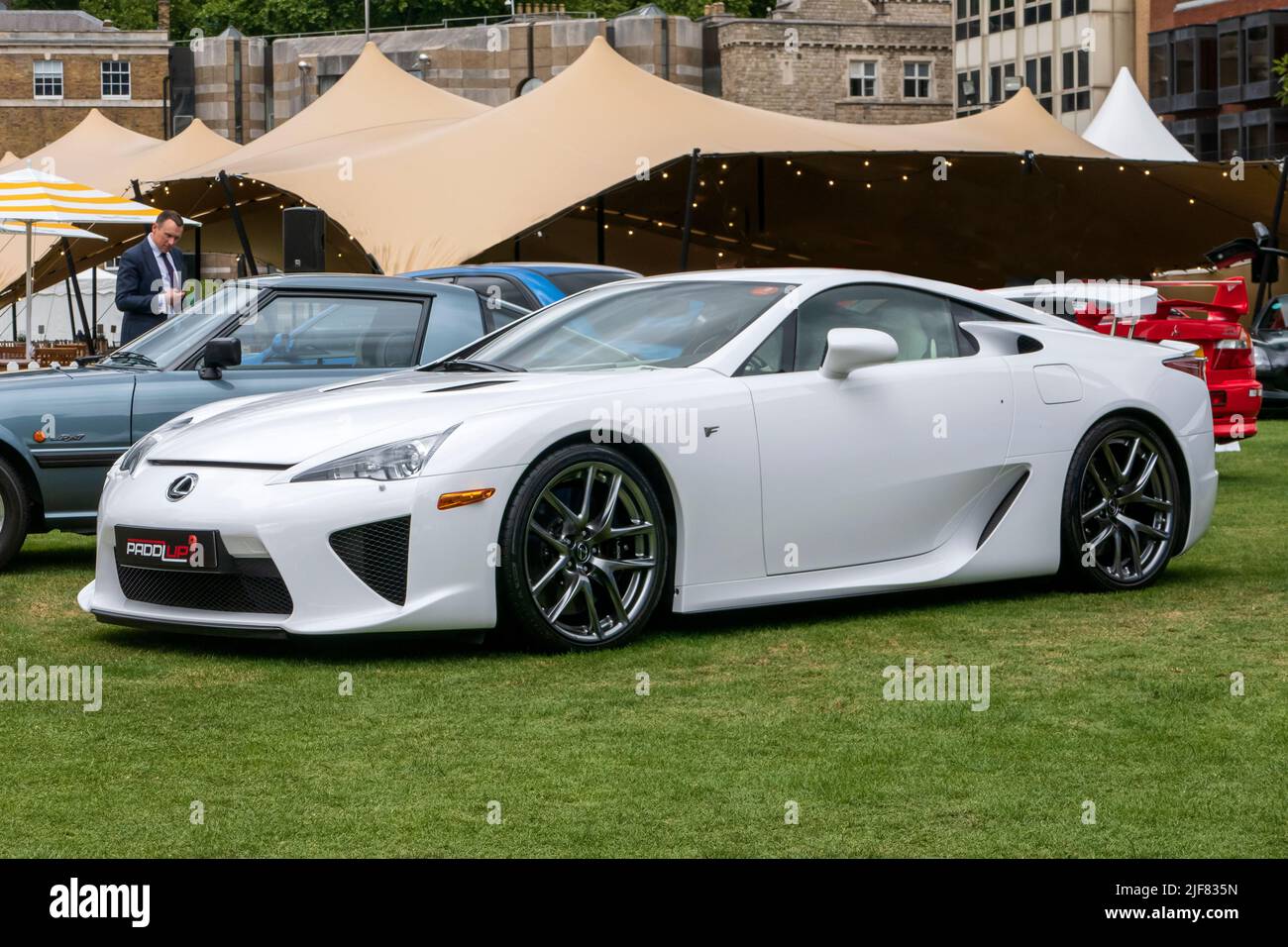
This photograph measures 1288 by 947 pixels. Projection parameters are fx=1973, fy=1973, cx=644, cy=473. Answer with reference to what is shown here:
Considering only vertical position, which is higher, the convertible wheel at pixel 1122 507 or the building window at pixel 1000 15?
the building window at pixel 1000 15

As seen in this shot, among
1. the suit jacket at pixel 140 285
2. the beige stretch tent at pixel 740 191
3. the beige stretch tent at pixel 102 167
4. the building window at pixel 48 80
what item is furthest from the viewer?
the building window at pixel 48 80

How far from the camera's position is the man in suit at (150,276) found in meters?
13.7

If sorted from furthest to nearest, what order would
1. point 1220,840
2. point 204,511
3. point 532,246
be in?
point 532,246, point 204,511, point 1220,840

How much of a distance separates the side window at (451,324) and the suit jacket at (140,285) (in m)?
4.35

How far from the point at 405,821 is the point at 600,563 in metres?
2.50

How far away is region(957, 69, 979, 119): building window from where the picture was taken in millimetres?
75312

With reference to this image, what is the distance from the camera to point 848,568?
25.0 feet

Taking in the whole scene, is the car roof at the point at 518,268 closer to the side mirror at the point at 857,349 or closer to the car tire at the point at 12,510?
the car tire at the point at 12,510

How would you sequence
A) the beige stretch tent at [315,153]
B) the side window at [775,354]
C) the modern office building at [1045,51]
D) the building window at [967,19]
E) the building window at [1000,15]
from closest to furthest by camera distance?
the side window at [775,354]
the beige stretch tent at [315,153]
the modern office building at [1045,51]
the building window at [1000,15]
the building window at [967,19]

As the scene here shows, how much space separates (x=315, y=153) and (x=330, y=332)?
1745 cm

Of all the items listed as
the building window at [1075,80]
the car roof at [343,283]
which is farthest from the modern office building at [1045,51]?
the car roof at [343,283]

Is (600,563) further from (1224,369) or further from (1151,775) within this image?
(1224,369)
